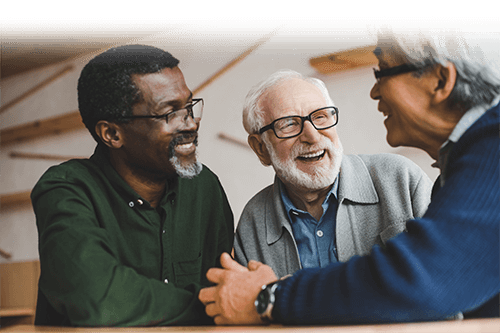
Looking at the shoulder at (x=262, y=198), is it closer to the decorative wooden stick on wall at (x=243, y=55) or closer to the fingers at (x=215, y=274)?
the fingers at (x=215, y=274)

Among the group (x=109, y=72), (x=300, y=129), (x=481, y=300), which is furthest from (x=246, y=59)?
(x=481, y=300)

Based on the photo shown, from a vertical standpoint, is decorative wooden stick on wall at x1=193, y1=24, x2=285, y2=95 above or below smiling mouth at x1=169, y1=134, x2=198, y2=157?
above

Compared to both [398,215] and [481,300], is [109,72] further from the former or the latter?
[481,300]

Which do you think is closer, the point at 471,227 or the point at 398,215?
the point at 471,227

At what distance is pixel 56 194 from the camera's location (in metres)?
1.14

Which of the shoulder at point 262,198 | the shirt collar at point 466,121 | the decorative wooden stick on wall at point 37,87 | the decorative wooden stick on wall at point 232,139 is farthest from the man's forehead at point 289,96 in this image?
the decorative wooden stick on wall at point 37,87

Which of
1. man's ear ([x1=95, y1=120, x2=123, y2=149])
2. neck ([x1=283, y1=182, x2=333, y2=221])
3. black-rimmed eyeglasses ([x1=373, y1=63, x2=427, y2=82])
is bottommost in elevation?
neck ([x1=283, y1=182, x2=333, y2=221])

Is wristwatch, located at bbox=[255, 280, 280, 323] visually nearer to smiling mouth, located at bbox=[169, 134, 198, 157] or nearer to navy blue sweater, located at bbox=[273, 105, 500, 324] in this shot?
navy blue sweater, located at bbox=[273, 105, 500, 324]

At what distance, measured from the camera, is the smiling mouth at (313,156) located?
113 centimetres

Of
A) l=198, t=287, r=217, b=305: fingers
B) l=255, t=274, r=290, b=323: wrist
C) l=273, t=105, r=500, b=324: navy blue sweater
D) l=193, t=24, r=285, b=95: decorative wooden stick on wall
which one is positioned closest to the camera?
l=273, t=105, r=500, b=324: navy blue sweater

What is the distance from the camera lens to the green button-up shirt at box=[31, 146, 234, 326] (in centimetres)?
105

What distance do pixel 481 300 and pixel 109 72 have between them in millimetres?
1069

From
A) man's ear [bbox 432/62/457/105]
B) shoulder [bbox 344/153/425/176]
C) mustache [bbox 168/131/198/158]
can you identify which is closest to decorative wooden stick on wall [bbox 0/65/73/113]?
mustache [bbox 168/131/198/158]

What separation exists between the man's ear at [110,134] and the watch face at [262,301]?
55cm
